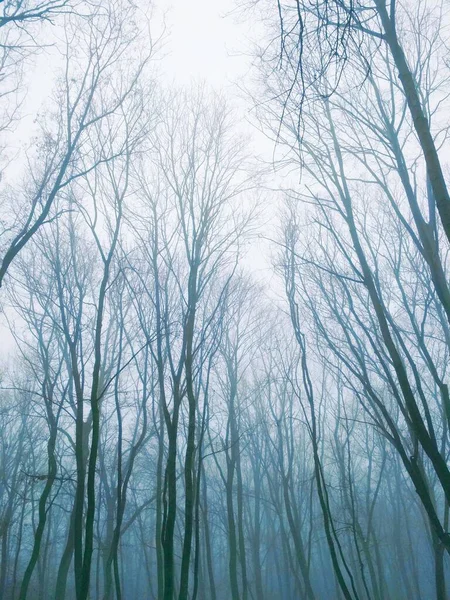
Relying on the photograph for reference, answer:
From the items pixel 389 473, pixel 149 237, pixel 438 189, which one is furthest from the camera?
pixel 389 473

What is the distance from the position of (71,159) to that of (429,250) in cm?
434

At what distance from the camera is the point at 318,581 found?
32.2 metres

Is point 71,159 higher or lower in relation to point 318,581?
higher

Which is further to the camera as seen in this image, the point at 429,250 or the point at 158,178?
the point at 158,178

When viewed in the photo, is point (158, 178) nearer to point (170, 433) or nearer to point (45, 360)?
point (170, 433)

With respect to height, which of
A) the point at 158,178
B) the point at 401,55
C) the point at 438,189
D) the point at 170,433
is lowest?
the point at 170,433

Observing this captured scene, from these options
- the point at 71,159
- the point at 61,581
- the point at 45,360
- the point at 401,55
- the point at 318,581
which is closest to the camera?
the point at 401,55

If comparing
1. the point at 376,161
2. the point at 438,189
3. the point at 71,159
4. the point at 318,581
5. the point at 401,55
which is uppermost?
the point at 71,159

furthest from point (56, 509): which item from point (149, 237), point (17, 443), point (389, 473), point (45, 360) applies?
point (149, 237)

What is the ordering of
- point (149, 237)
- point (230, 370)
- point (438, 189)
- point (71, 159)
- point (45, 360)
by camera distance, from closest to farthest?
point (438, 189) → point (71, 159) → point (149, 237) → point (45, 360) → point (230, 370)

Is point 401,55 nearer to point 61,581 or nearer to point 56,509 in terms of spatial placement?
point 61,581

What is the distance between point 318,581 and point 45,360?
Result: 106 feet

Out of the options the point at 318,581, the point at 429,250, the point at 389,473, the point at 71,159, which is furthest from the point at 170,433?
the point at 318,581

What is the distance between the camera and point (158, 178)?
6469 mm
